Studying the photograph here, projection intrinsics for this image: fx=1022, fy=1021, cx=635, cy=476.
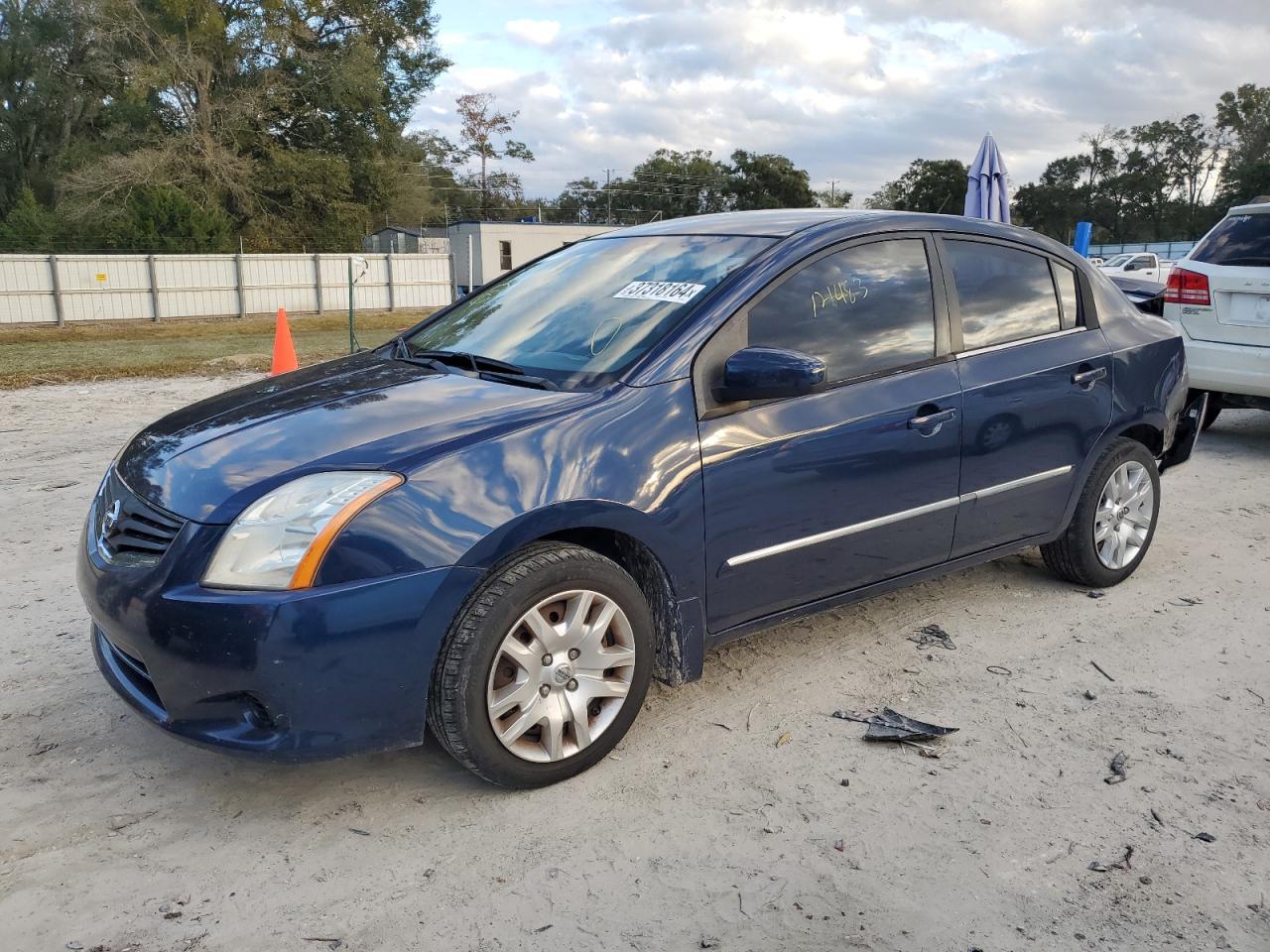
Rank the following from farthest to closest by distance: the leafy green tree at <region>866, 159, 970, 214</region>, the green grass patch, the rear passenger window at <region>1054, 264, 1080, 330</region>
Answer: the leafy green tree at <region>866, 159, 970, 214</region> → the green grass patch → the rear passenger window at <region>1054, 264, 1080, 330</region>

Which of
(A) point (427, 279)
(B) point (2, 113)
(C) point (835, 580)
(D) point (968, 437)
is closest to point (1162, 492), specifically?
(D) point (968, 437)

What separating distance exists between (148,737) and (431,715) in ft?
3.78

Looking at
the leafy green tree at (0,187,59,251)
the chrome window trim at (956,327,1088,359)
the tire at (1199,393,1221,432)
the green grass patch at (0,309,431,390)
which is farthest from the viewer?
the leafy green tree at (0,187,59,251)

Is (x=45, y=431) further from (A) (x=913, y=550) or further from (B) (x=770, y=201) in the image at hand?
(B) (x=770, y=201)

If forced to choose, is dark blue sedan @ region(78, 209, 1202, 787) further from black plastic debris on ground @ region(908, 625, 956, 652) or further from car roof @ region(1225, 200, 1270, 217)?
car roof @ region(1225, 200, 1270, 217)

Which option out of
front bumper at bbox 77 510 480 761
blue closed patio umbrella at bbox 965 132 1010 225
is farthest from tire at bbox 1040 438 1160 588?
blue closed patio umbrella at bbox 965 132 1010 225

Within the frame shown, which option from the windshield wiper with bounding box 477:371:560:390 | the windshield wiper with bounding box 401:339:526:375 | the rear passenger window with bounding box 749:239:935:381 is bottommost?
the windshield wiper with bounding box 477:371:560:390

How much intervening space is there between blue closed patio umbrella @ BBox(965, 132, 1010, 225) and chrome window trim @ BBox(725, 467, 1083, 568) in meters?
8.24

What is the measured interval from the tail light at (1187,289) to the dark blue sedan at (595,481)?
343 cm

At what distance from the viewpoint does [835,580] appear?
3.64m

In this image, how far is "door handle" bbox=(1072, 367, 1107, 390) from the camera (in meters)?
4.30

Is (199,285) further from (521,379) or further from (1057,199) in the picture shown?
(1057,199)

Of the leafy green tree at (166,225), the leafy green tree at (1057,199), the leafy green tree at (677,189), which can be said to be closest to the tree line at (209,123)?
the leafy green tree at (166,225)

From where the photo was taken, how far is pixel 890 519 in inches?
146
